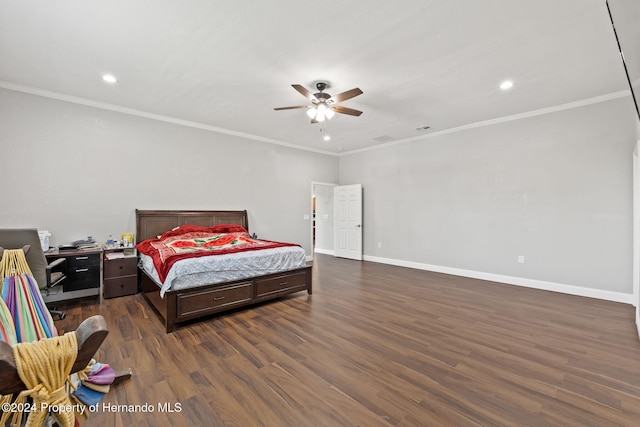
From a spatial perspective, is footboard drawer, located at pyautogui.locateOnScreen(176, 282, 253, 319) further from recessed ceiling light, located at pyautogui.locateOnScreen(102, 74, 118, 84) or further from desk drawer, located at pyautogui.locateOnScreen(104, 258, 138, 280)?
recessed ceiling light, located at pyautogui.locateOnScreen(102, 74, 118, 84)

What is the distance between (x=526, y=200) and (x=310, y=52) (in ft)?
14.0

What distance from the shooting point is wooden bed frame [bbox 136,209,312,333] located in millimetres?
3139

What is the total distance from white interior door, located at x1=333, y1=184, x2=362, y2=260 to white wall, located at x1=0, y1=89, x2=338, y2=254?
1.93m

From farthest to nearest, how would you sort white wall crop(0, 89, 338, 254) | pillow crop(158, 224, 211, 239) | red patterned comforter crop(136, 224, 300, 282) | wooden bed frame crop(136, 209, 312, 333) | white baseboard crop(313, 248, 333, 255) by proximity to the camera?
white baseboard crop(313, 248, 333, 255) → pillow crop(158, 224, 211, 239) → white wall crop(0, 89, 338, 254) → red patterned comforter crop(136, 224, 300, 282) → wooden bed frame crop(136, 209, 312, 333)

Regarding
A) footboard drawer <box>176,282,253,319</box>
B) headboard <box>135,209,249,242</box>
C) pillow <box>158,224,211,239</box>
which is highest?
headboard <box>135,209,249,242</box>

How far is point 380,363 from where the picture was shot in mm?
2447

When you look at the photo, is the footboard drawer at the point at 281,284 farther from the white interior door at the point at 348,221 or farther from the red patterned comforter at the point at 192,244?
the white interior door at the point at 348,221

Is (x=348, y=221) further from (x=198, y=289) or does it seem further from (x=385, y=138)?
(x=198, y=289)

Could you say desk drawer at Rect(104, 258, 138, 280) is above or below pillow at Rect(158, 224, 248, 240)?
below

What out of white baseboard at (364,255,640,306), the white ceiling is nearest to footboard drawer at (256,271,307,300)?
the white ceiling

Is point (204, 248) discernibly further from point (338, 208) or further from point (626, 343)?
point (626, 343)

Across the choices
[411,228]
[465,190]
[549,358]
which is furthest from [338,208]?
[549,358]

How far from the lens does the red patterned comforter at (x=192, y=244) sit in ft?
11.2

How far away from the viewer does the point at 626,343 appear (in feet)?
9.21
